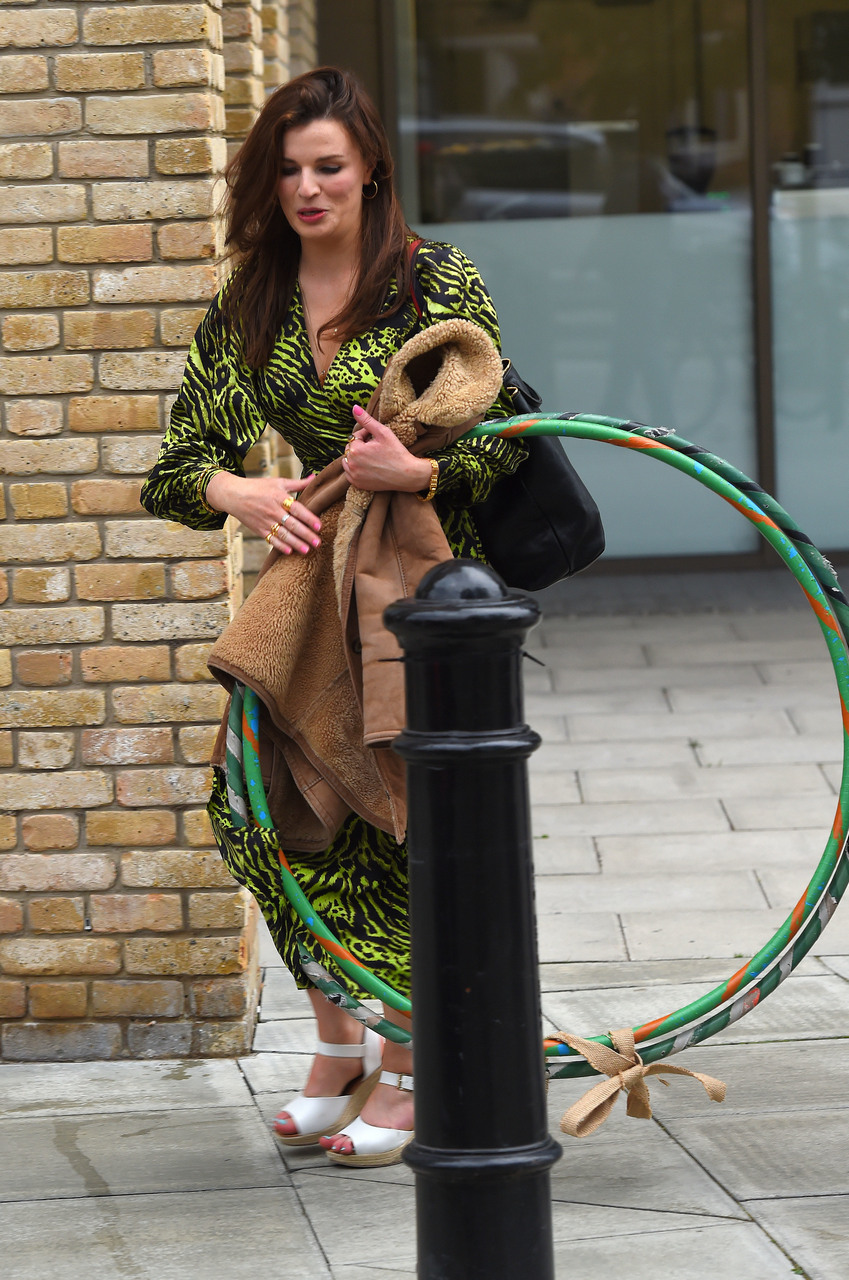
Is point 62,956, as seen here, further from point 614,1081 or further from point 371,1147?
point 614,1081

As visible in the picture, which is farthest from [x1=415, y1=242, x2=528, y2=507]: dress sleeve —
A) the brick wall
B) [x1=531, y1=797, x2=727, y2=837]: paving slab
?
[x1=531, y1=797, x2=727, y2=837]: paving slab

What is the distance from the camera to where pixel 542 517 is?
3029 millimetres

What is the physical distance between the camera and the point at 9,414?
3668mm

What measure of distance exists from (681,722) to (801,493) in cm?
332

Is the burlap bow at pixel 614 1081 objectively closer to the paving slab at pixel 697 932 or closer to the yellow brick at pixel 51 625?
the paving slab at pixel 697 932

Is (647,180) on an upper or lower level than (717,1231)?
upper

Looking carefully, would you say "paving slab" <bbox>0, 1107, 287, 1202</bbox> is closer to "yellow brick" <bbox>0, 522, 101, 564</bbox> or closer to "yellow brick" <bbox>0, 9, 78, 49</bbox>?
"yellow brick" <bbox>0, 522, 101, 564</bbox>

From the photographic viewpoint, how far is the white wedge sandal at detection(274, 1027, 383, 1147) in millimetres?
3199

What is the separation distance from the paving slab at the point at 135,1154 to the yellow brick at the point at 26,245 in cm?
180

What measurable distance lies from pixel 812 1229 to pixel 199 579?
5.95 feet

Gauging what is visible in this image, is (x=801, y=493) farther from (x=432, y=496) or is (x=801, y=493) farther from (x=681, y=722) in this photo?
(x=432, y=496)

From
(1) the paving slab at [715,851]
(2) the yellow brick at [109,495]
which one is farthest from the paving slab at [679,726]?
(2) the yellow brick at [109,495]

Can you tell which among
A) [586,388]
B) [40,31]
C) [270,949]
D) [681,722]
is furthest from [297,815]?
[586,388]

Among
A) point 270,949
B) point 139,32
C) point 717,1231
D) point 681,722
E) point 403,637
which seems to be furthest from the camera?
point 681,722
